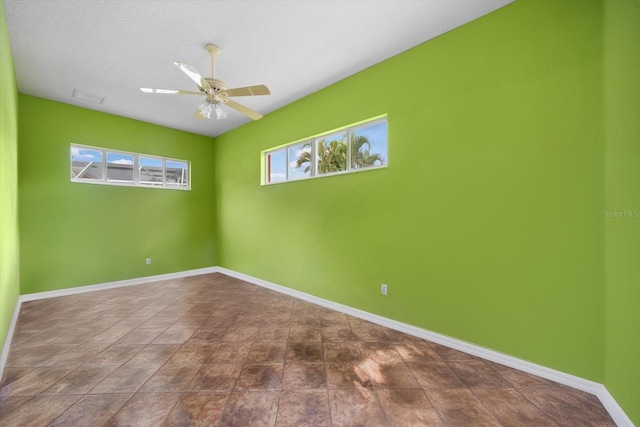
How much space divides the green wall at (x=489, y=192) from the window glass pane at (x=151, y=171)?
367cm

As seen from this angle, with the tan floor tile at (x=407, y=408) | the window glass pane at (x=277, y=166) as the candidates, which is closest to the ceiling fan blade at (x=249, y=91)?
the window glass pane at (x=277, y=166)

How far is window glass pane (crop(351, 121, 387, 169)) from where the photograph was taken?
301 centimetres

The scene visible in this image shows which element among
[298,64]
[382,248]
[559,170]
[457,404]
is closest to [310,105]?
[298,64]

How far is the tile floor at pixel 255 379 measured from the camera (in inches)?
60.2

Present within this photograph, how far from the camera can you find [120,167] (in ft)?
14.9

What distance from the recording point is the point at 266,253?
4.47 meters

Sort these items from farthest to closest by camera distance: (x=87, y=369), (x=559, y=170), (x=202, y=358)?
(x=202, y=358), (x=87, y=369), (x=559, y=170)

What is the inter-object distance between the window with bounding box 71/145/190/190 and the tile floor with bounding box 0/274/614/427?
2.34 meters

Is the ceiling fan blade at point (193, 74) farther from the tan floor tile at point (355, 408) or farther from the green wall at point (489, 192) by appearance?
the tan floor tile at point (355, 408)

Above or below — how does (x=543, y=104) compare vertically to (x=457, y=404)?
above

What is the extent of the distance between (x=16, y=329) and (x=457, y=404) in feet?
14.2

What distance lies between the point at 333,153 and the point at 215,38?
1.87m

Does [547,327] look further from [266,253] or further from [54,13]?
[54,13]

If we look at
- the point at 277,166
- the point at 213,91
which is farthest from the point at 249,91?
the point at 277,166
